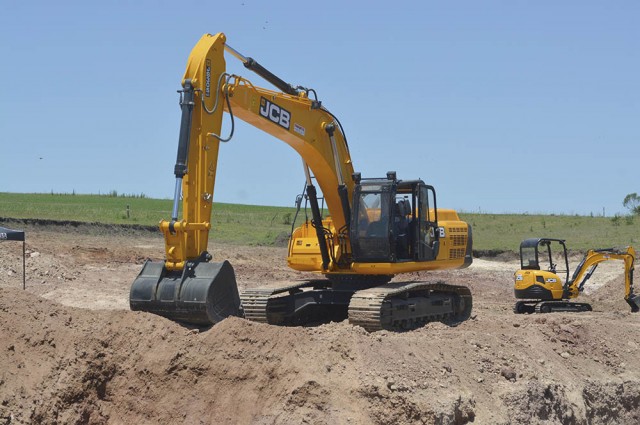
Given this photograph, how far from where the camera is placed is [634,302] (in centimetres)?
2284

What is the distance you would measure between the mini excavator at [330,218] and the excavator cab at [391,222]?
2 cm

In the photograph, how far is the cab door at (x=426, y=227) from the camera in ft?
51.6

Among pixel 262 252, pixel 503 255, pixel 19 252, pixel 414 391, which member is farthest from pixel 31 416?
pixel 503 255

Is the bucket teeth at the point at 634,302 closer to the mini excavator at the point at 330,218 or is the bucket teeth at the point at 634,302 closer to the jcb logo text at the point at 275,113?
the mini excavator at the point at 330,218

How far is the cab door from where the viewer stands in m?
15.7

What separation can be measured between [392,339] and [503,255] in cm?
2352

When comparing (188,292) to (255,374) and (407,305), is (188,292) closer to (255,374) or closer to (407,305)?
(255,374)

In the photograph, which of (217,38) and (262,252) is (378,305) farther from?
(262,252)

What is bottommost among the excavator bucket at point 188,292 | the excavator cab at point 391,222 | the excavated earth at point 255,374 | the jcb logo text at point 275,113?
the excavated earth at point 255,374

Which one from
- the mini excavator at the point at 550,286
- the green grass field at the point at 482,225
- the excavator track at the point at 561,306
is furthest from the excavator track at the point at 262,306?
the green grass field at the point at 482,225

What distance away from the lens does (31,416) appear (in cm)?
967

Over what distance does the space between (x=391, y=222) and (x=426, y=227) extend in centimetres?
100

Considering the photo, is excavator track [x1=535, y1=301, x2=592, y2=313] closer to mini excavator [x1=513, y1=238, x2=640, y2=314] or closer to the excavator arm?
mini excavator [x1=513, y1=238, x2=640, y2=314]

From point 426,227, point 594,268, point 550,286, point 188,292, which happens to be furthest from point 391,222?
point 594,268
